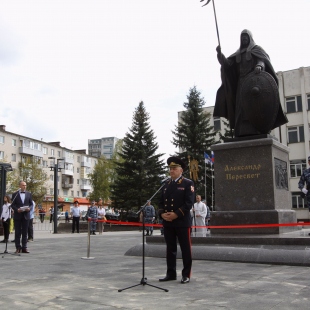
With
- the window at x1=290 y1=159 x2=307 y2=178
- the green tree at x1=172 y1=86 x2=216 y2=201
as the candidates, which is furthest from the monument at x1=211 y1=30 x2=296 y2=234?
the window at x1=290 y1=159 x2=307 y2=178

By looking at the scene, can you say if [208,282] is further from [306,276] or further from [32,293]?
[32,293]

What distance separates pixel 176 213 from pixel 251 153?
445 cm

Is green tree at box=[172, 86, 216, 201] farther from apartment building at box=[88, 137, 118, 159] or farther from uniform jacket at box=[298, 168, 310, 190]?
apartment building at box=[88, 137, 118, 159]

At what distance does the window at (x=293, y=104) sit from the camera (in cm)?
4559

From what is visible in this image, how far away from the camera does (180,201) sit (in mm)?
6195

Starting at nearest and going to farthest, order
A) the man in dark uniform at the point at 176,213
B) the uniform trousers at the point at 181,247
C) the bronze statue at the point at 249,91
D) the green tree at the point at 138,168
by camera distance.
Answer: the uniform trousers at the point at 181,247 → the man in dark uniform at the point at 176,213 → the bronze statue at the point at 249,91 → the green tree at the point at 138,168

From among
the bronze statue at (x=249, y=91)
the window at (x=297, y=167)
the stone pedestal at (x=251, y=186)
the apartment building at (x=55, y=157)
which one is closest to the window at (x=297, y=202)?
the window at (x=297, y=167)

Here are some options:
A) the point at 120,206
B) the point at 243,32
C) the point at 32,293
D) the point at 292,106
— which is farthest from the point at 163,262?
the point at 292,106

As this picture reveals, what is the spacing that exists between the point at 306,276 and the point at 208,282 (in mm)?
1542

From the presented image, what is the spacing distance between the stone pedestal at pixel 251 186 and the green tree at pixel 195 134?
32.0 m

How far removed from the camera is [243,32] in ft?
36.0

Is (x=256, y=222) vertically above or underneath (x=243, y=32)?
underneath

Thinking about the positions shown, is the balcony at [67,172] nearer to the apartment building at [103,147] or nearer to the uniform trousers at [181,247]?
the apartment building at [103,147]

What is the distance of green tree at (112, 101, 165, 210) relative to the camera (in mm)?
41250
